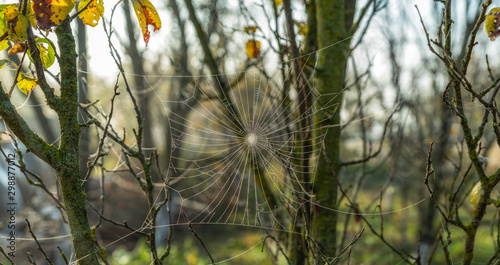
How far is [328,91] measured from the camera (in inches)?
77.3

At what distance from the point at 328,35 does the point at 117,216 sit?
8041mm

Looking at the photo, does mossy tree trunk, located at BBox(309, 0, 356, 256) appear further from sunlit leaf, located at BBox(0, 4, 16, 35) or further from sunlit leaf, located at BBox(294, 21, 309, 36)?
sunlit leaf, located at BBox(0, 4, 16, 35)

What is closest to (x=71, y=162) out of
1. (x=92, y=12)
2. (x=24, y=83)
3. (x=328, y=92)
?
(x=24, y=83)

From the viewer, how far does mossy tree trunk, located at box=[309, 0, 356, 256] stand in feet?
6.37

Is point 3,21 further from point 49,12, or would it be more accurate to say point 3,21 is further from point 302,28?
point 302,28

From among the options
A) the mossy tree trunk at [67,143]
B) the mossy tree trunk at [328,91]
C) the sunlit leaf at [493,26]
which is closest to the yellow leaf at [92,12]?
the mossy tree trunk at [67,143]

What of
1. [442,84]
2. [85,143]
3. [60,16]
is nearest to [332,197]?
[60,16]

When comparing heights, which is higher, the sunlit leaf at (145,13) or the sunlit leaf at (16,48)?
the sunlit leaf at (145,13)

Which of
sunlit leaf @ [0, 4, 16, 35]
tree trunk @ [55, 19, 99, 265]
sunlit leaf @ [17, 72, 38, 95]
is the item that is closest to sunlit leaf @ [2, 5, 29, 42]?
sunlit leaf @ [0, 4, 16, 35]

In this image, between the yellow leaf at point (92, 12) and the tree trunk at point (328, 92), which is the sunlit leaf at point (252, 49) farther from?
the yellow leaf at point (92, 12)

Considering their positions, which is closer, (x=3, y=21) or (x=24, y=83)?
(x=3, y=21)

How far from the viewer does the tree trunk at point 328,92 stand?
76.5 inches

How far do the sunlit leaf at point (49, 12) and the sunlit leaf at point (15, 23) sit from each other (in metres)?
0.04

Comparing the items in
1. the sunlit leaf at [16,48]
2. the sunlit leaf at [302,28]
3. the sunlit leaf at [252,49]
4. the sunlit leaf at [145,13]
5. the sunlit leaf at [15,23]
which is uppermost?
the sunlit leaf at [302,28]
